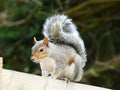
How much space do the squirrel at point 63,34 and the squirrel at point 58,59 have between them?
6 centimetres

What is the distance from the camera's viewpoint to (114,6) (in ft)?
21.7

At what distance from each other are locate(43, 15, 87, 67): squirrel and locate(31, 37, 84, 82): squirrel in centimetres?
6

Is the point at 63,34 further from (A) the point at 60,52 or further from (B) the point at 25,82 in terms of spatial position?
(B) the point at 25,82

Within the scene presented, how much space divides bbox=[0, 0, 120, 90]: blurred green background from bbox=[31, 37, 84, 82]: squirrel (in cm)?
270

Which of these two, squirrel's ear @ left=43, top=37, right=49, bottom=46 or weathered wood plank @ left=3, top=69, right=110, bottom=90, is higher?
squirrel's ear @ left=43, top=37, right=49, bottom=46

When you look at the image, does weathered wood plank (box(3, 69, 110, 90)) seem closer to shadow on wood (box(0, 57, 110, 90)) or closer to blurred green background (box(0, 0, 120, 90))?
shadow on wood (box(0, 57, 110, 90))

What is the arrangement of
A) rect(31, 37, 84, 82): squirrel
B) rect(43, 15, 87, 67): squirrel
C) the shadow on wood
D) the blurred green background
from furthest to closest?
the blurred green background, rect(43, 15, 87, 67): squirrel, rect(31, 37, 84, 82): squirrel, the shadow on wood

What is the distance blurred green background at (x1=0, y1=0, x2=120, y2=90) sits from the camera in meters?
6.04

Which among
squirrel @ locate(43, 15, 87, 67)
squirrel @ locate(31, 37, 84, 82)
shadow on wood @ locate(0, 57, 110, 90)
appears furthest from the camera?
squirrel @ locate(43, 15, 87, 67)

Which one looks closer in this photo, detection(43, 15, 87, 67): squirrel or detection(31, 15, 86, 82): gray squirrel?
detection(31, 15, 86, 82): gray squirrel

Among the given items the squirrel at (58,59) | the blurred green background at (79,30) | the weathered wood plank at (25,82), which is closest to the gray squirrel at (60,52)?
the squirrel at (58,59)

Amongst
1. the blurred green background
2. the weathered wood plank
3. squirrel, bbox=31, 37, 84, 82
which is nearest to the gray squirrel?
squirrel, bbox=31, 37, 84, 82

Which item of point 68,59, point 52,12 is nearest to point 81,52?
point 68,59

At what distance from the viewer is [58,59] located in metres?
3.00
